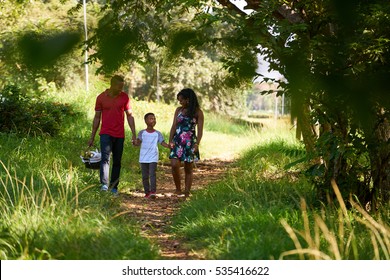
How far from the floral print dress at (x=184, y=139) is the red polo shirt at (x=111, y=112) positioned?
767mm

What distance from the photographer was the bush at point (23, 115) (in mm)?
10812

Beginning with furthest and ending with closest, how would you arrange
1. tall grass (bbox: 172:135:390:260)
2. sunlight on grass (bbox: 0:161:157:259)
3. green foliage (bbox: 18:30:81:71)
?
sunlight on grass (bbox: 0:161:157:259) → tall grass (bbox: 172:135:390:260) → green foliage (bbox: 18:30:81:71)

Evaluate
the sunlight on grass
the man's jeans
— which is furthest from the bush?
the sunlight on grass

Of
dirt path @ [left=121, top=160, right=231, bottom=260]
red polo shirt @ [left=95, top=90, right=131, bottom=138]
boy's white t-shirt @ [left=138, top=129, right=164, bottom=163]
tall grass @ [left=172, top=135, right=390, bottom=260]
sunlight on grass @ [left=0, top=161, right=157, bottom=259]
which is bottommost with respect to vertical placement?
dirt path @ [left=121, top=160, right=231, bottom=260]

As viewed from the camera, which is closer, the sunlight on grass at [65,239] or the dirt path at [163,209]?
the sunlight on grass at [65,239]

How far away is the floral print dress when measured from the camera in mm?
7801

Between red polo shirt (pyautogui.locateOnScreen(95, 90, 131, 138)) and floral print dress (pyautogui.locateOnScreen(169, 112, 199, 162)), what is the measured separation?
2.52ft

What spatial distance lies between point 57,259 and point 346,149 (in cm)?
286

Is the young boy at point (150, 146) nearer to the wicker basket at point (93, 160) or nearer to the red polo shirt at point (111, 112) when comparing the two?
the red polo shirt at point (111, 112)

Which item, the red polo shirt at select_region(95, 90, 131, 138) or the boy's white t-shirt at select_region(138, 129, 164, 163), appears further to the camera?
the boy's white t-shirt at select_region(138, 129, 164, 163)

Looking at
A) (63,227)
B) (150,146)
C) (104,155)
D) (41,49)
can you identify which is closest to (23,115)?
(104,155)

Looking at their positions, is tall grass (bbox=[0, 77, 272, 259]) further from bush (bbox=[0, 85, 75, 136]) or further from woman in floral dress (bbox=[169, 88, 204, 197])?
bush (bbox=[0, 85, 75, 136])

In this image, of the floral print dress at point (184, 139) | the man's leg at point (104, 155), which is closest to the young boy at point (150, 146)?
the floral print dress at point (184, 139)

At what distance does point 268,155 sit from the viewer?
11070mm
